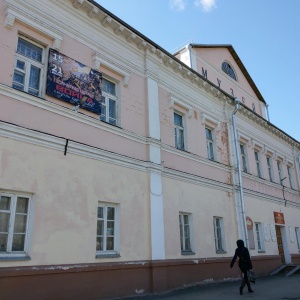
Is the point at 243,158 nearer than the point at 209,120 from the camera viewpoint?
No

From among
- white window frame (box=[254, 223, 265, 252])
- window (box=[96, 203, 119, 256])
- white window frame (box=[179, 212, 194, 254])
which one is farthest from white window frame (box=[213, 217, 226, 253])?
window (box=[96, 203, 119, 256])

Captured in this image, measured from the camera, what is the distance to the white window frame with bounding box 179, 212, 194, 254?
1189 cm

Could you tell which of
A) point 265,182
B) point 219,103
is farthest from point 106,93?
point 265,182

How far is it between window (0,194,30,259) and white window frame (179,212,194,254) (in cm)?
582

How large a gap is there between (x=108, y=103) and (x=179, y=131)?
3.66 metres

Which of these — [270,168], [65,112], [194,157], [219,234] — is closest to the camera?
[65,112]

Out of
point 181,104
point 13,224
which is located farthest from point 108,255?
point 181,104

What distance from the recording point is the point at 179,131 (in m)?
13.4

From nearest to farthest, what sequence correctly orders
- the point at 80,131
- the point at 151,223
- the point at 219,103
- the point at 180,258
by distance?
the point at 80,131, the point at 151,223, the point at 180,258, the point at 219,103

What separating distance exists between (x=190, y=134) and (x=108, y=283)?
6806 mm

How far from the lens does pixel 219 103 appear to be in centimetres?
1598

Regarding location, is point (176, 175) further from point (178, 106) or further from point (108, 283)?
point (108, 283)

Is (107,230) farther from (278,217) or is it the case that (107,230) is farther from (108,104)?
(278,217)

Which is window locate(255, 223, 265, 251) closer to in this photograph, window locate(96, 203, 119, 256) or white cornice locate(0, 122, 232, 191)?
white cornice locate(0, 122, 232, 191)
